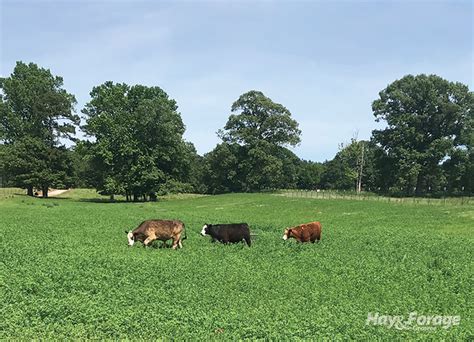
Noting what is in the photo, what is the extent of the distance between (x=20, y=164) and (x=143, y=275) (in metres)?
Result: 63.8

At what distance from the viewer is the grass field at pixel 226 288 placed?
812 centimetres

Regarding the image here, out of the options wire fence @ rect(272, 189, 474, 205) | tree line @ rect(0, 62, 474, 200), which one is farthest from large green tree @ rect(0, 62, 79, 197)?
wire fence @ rect(272, 189, 474, 205)

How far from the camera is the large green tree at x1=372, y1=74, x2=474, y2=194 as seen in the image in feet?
237

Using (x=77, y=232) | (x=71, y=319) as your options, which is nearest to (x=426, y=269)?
(x=71, y=319)

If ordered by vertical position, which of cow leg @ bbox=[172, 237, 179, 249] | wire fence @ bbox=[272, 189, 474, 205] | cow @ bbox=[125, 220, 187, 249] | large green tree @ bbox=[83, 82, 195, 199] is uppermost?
large green tree @ bbox=[83, 82, 195, 199]

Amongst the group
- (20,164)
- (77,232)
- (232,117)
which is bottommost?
(77,232)

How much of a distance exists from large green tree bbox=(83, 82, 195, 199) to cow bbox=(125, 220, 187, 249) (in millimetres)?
51359

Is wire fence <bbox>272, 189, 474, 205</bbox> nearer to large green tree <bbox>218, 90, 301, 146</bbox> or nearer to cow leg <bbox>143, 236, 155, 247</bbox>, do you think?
large green tree <bbox>218, 90, 301, 146</bbox>

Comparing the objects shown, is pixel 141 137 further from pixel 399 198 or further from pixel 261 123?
pixel 399 198

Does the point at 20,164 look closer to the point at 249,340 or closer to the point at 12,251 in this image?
the point at 12,251

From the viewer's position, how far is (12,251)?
588 inches

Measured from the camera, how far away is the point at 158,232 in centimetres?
1900

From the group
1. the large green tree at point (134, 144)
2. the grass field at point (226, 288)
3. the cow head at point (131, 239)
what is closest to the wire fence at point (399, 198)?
the large green tree at point (134, 144)

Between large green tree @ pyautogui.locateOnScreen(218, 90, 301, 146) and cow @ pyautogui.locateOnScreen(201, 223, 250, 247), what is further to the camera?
large green tree @ pyautogui.locateOnScreen(218, 90, 301, 146)
